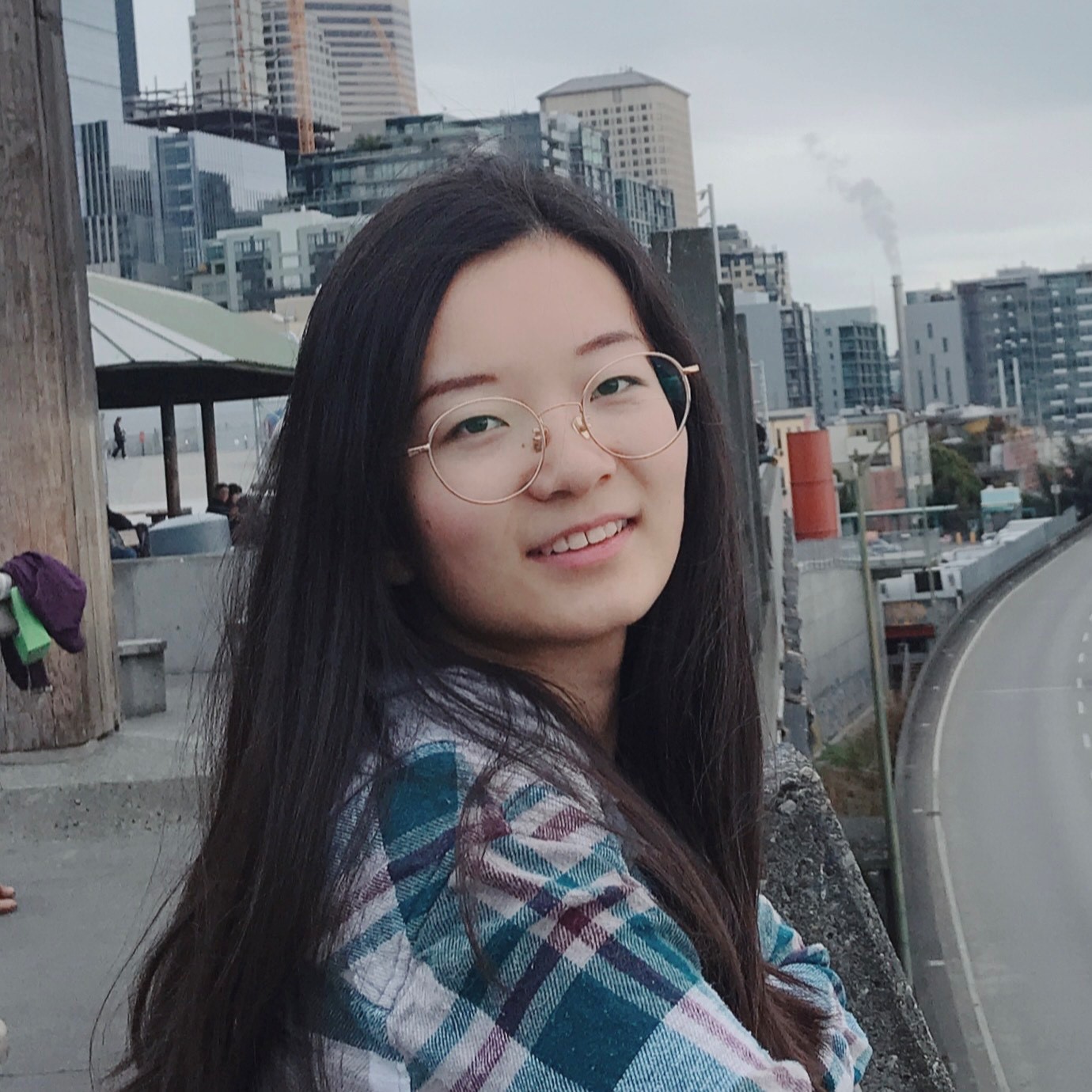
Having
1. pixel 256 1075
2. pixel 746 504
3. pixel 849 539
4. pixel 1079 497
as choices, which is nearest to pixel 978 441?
pixel 1079 497

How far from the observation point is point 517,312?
1.22 metres

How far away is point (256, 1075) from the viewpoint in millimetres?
1156

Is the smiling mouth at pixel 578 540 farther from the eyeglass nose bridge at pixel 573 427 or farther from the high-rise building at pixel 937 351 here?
the high-rise building at pixel 937 351

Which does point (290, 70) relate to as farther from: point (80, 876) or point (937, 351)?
point (80, 876)

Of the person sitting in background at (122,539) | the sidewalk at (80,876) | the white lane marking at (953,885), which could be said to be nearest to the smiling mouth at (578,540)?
the sidewalk at (80,876)

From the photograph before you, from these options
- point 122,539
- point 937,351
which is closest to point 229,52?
point 937,351

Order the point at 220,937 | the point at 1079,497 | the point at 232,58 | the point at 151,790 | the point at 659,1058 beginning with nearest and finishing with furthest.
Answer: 1. the point at 659,1058
2. the point at 220,937
3. the point at 151,790
4. the point at 1079,497
5. the point at 232,58

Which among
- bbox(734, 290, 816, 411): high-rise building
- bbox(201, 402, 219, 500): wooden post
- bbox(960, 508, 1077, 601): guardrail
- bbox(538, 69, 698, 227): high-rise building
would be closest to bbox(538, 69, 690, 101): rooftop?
bbox(538, 69, 698, 227): high-rise building

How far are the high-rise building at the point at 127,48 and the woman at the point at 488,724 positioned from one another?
407 feet

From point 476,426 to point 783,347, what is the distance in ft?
346

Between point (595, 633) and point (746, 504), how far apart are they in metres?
4.76

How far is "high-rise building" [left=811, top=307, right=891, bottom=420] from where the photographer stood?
138375 mm

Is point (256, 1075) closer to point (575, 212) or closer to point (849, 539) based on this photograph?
point (575, 212)

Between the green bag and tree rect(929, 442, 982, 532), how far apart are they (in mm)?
74463
